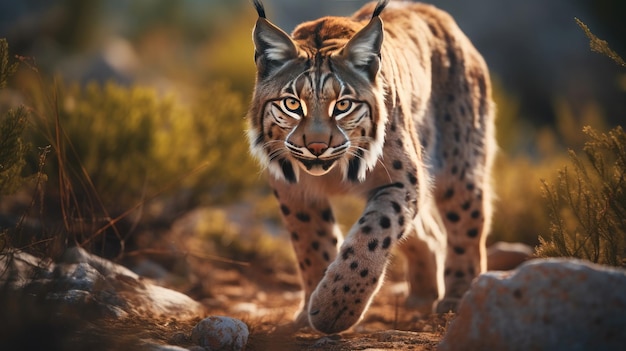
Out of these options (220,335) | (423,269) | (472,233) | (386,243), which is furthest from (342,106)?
(423,269)

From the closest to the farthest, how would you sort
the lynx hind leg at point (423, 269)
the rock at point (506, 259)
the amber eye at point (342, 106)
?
the amber eye at point (342, 106) < the lynx hind leg at point (423, 269) < the rock at point (506, 259)

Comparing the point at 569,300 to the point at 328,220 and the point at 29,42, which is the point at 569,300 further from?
the point at 29,42

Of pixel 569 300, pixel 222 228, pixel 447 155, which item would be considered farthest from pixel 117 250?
pixel 569 300

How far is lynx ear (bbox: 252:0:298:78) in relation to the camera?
14.8 feet

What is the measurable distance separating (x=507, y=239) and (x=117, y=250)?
4.13m

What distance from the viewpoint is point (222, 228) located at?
7.92 m

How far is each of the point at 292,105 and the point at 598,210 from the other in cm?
172

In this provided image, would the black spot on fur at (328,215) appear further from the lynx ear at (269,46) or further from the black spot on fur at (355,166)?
the lynx ear at (269,46)

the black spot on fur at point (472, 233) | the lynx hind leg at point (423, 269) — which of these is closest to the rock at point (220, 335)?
the lynx hind leg at point (423, 269)

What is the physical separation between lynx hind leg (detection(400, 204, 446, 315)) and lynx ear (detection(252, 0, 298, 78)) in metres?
1.92

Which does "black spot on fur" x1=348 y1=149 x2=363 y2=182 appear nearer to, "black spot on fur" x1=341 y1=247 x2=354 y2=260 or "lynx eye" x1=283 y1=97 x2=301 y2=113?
"lynx eye" x1=283 y1=97 x2=301 y2=113

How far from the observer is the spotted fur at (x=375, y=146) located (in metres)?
4.30

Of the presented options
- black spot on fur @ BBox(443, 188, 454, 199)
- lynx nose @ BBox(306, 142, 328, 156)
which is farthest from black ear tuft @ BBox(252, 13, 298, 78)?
black spot on fur @ BBox(443, 188, 454, 199)

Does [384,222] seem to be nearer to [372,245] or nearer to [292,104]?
[372,245]
